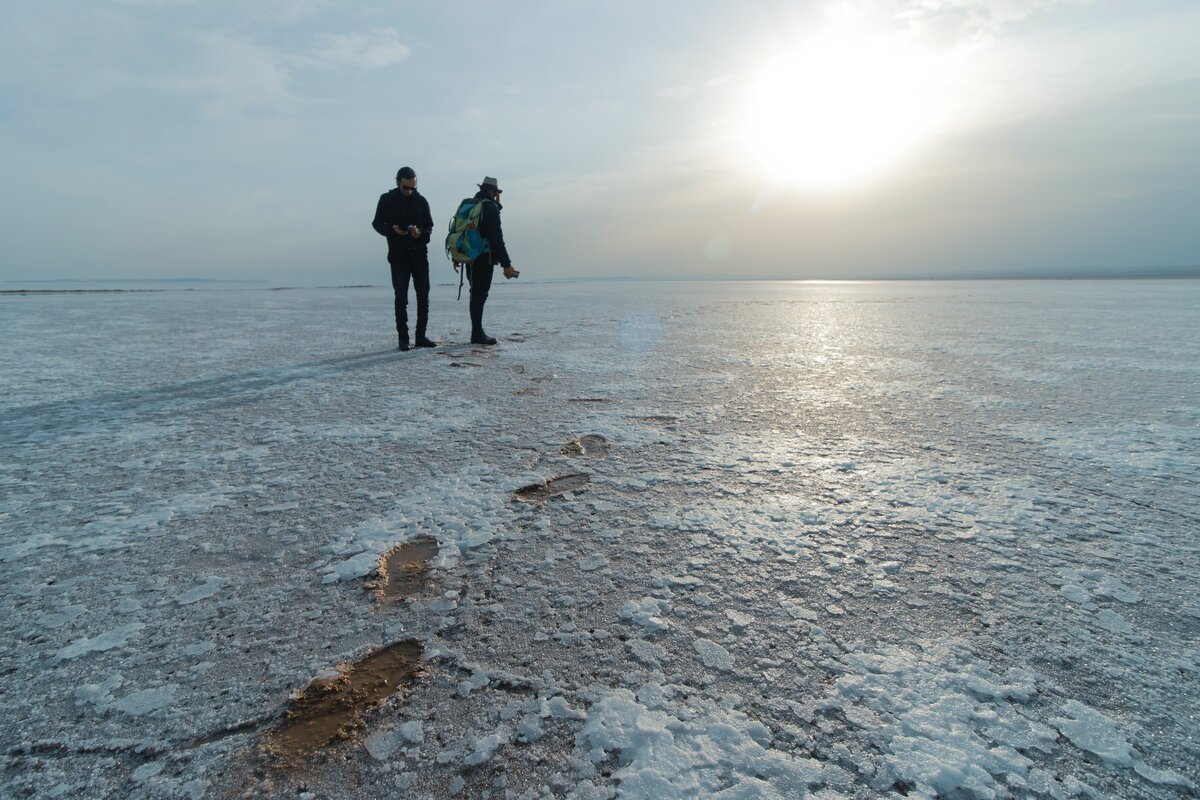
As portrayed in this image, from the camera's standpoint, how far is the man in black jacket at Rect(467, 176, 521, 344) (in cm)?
534

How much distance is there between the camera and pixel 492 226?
17.6ft

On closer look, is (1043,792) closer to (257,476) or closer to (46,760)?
(46,760)

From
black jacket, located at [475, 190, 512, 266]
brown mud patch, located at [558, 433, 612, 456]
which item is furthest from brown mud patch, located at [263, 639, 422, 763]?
black jacket, located at [475, 190, 512, 266]

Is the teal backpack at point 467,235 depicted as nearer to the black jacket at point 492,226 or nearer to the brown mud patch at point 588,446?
the black jacket at point 492,226

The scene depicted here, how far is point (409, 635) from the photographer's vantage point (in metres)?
1.22

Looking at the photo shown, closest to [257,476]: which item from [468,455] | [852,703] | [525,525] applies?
[468,455]

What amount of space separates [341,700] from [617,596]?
61 centimetres

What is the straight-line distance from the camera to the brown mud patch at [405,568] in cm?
139

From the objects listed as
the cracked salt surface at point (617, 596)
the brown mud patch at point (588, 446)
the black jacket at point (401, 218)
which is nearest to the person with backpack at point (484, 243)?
the black jacket at point (401, 218)

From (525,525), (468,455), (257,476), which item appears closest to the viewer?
(525,525)

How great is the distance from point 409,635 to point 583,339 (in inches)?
200

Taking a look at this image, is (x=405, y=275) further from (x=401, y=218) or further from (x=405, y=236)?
(x=401, y=218)

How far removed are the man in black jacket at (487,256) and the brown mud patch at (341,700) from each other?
4379 millimetres

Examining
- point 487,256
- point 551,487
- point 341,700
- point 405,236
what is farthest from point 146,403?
point 487,256
